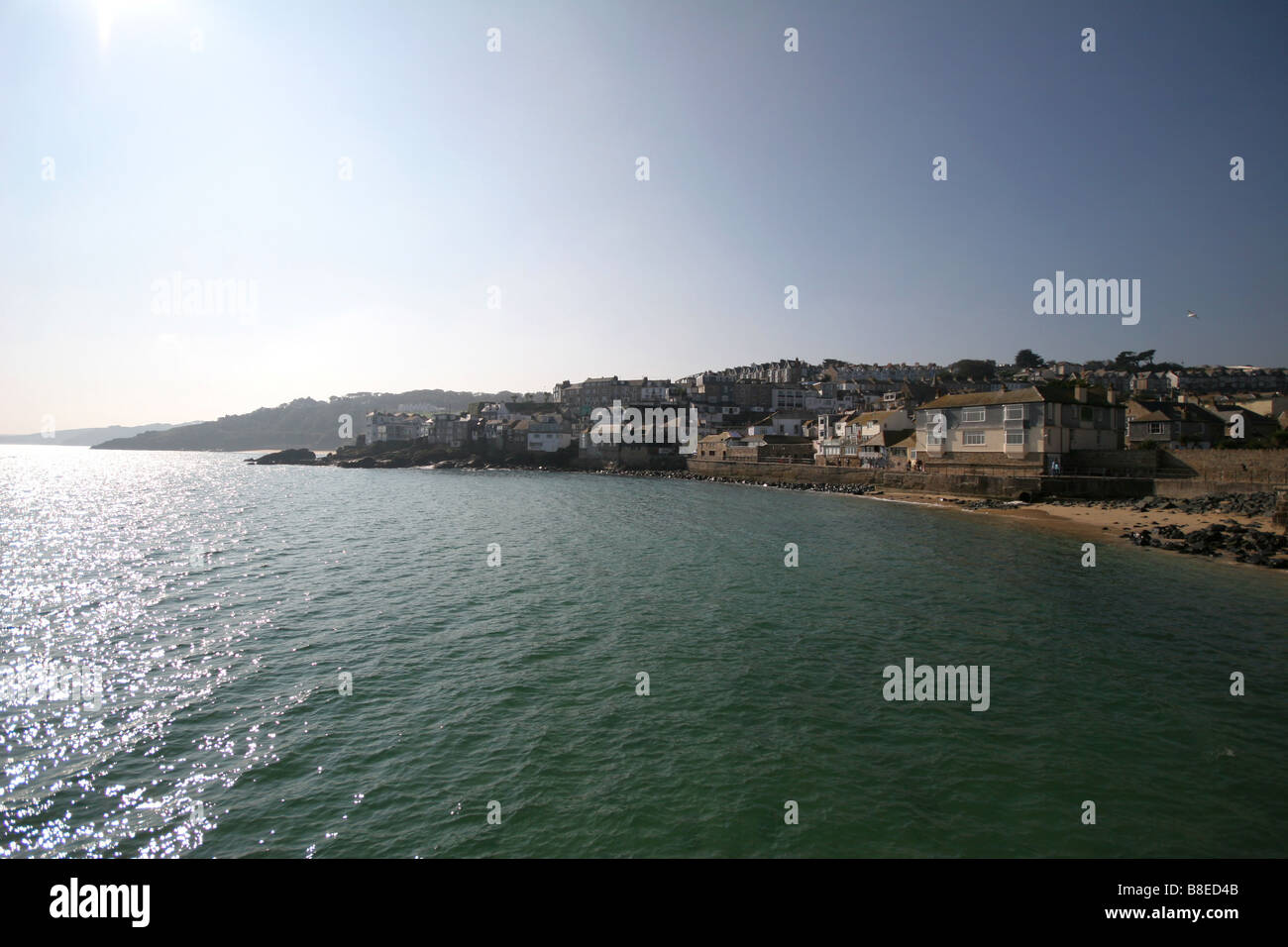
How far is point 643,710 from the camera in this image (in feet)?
43.2

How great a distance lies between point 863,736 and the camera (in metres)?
12.0

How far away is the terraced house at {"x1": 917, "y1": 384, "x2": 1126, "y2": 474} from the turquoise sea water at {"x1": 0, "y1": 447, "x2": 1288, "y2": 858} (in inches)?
898

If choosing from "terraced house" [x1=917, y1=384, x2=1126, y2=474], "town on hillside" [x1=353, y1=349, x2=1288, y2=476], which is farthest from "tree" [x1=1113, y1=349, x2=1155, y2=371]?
"terraced house" [x1=917, y1=384, x2=1126, y2=474]

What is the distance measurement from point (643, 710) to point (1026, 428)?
4847cm

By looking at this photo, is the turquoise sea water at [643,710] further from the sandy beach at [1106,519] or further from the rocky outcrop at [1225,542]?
the sandy beach at [1106,519]

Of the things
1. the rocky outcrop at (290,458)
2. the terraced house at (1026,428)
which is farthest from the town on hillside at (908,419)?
the rocky outcrop at (290,458)

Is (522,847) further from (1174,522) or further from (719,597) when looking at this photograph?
(1174,522)

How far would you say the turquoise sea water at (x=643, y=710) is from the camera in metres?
9.27

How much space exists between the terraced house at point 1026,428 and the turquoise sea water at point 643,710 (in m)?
22.8

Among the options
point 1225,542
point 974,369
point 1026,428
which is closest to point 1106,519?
point 1225,542
